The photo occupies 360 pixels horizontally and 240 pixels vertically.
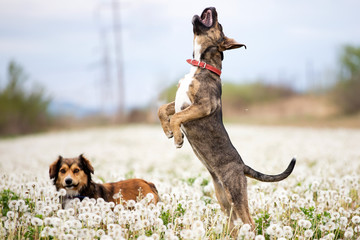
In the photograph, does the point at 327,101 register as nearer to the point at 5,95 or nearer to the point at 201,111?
the point at 5,95

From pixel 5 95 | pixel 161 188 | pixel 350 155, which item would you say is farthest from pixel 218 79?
pixel 5 95

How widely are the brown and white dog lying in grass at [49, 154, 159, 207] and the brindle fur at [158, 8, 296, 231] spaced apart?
49.8 inches

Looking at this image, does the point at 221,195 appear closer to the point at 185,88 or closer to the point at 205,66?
the point at 185,88

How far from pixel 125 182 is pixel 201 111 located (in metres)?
2.16

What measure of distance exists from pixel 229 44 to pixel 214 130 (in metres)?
1.03

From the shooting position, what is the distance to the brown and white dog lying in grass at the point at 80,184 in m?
5.21

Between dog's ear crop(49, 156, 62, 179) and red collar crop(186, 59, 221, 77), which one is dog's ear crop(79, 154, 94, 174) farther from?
red collar crop(186, 59, 221, 77)

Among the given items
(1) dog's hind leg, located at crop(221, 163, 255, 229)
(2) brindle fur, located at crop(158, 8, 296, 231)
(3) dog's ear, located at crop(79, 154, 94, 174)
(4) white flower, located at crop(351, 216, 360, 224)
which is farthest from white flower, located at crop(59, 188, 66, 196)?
(4) white flower, located at crop(351, 216, 360, 224)

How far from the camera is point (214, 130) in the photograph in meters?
4.62

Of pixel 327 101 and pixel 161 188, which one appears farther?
pixel 327 101

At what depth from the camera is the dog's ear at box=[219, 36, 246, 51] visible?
458 centimetres

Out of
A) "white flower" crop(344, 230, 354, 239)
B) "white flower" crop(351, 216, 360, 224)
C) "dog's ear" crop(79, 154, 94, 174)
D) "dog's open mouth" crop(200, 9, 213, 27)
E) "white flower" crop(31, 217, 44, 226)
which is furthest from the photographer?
"white flower" crop(351, 216, 360, 224)

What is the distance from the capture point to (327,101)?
1790 inches

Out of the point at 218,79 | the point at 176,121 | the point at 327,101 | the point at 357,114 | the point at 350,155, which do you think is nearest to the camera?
the point at 176,121
